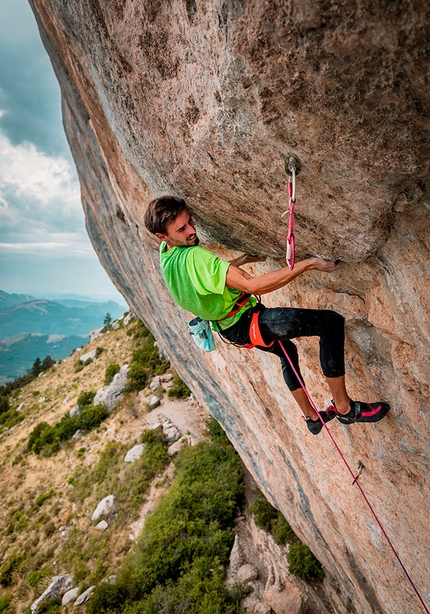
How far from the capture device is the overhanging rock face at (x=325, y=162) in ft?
5.25

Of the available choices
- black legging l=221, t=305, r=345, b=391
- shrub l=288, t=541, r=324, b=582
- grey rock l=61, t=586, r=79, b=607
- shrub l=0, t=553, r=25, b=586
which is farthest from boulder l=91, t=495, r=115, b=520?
black legging l=221, t=305, r=345, b=391

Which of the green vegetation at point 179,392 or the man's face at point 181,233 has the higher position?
the man's face at point 181,233

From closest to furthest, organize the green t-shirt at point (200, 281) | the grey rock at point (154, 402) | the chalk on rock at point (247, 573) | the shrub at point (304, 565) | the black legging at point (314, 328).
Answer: the green t-shirt at point (200, 281), the black legging at point (314, 328), the shrub at point (304, 565), the chalk on rock at point (247, 573), the grey rock at point (154, 402)

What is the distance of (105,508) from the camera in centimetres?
1562

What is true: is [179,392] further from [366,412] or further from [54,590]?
[366,412]

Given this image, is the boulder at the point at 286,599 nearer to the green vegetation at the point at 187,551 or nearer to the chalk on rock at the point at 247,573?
the chalk on rock at the point at 247,573

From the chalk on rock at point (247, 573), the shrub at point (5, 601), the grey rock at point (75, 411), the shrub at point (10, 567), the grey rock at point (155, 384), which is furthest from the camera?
the grey rock at point (75, 411)

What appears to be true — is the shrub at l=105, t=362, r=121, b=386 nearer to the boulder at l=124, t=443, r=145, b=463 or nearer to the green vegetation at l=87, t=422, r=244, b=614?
the boulder at l=124, t=443, r=145, b=463

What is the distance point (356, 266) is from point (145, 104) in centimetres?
238

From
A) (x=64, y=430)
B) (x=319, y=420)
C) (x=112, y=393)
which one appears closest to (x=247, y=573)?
(x=319, y=420)

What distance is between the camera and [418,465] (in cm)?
334

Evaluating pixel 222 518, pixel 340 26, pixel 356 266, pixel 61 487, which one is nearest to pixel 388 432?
pixel 356 266

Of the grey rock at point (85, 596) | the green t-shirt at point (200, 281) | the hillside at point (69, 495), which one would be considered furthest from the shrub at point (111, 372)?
the green t-shirt at point (200, 281)

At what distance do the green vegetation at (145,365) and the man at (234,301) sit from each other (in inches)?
848
